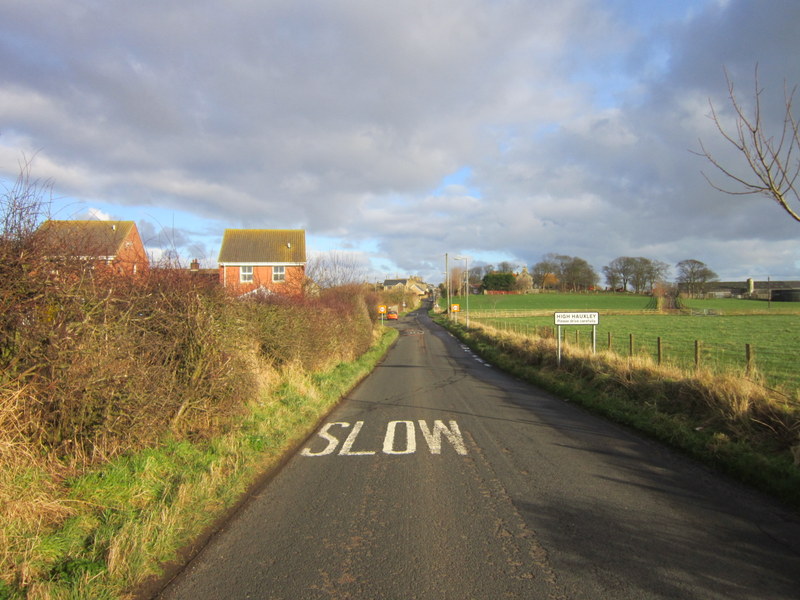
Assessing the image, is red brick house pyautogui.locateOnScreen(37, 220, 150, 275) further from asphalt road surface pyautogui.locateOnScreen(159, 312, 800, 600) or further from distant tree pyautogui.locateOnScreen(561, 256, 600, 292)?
distant tree pyautogui.locateOnScreen(561, 256, 600, 292)

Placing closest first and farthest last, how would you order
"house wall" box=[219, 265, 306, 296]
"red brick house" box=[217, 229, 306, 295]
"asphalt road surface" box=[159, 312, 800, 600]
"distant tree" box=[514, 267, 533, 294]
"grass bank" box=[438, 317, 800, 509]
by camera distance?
"asphalt road surface" box=[159, 312, 800, 600] < "grass bank" box=[438, 317, 800, 509] < "house wall" box=[219, 265, 306, 296] < "red brick house" box=[217, 229, 306, 295] < "distant tree" box=[514, 267, 533, 294]

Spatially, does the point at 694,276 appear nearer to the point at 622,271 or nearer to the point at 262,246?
the point at 622,271

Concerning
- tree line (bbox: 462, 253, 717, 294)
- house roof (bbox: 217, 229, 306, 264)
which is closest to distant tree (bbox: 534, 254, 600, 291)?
tree line (bbox: 462, 253, 717, 294)

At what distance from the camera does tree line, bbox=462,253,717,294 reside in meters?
105

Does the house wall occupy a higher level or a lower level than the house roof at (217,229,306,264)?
lower

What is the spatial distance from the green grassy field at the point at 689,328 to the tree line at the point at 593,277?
7701mm

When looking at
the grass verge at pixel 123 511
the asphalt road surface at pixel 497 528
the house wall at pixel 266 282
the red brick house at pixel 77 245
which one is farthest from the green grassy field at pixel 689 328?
the red brick house at pixel 77 245

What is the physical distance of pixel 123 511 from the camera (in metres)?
4.71

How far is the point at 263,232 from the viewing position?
45.3 m

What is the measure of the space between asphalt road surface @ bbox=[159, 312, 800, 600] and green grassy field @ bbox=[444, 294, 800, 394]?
4391 millimetres

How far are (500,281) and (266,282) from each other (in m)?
119

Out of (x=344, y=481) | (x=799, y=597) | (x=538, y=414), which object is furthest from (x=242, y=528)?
(x=538, y=414)

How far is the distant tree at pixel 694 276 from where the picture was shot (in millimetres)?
104375

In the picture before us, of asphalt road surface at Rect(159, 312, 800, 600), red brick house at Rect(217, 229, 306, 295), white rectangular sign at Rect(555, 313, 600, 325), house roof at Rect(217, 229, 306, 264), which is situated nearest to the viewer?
asphalt road surface at Rect(159, 312, 800, 600)
